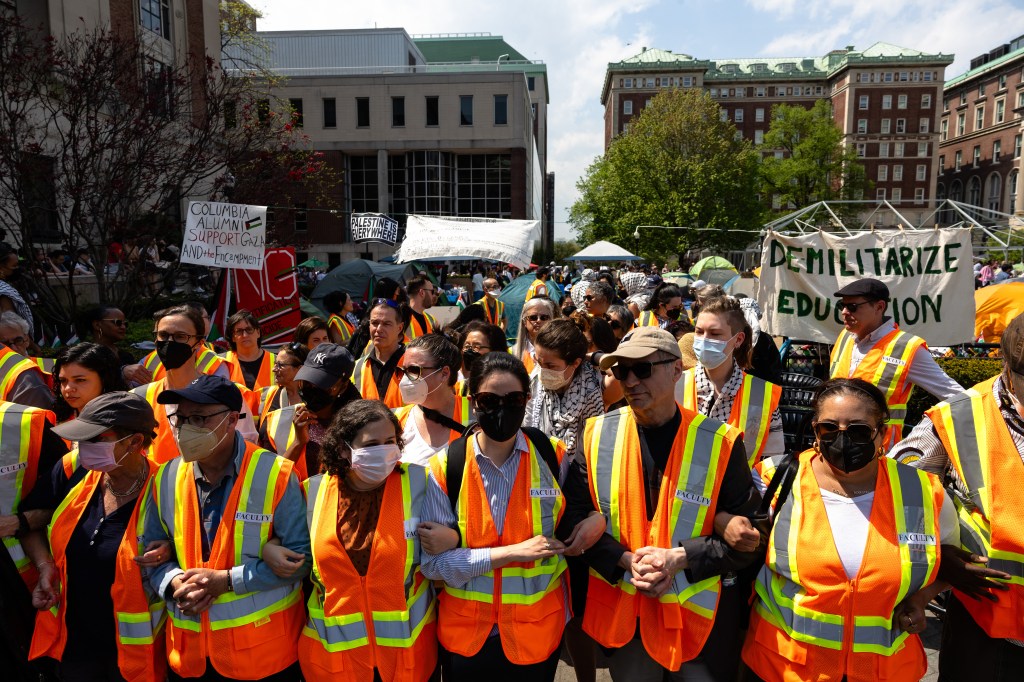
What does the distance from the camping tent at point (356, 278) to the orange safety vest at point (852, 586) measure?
16.1 meters

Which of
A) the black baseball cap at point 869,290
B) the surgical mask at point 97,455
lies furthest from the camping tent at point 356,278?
the surgical mask at point 97,455

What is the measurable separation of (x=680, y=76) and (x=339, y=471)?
96.8m

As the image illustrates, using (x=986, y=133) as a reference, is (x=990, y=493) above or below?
below

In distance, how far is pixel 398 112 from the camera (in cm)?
4819

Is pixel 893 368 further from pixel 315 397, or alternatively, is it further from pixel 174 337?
pixel 174 337

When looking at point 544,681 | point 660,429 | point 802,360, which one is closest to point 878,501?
point 660,429

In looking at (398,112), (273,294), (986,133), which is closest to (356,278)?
(273,294)

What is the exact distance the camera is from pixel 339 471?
2.50m

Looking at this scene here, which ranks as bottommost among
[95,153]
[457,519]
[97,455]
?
[457,519]

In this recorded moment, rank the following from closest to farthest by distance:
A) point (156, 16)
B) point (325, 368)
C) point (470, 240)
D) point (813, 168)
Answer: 1. point (325, 368)
2. point (470, 240)
3. point (156, 16)
4. point (813, 168)

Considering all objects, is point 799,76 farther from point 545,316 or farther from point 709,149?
point 545,316

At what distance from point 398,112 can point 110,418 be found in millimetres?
49309

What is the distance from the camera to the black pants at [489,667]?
247 cm

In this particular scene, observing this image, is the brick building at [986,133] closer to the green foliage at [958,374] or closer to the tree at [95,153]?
the green foliage at [958,374]
